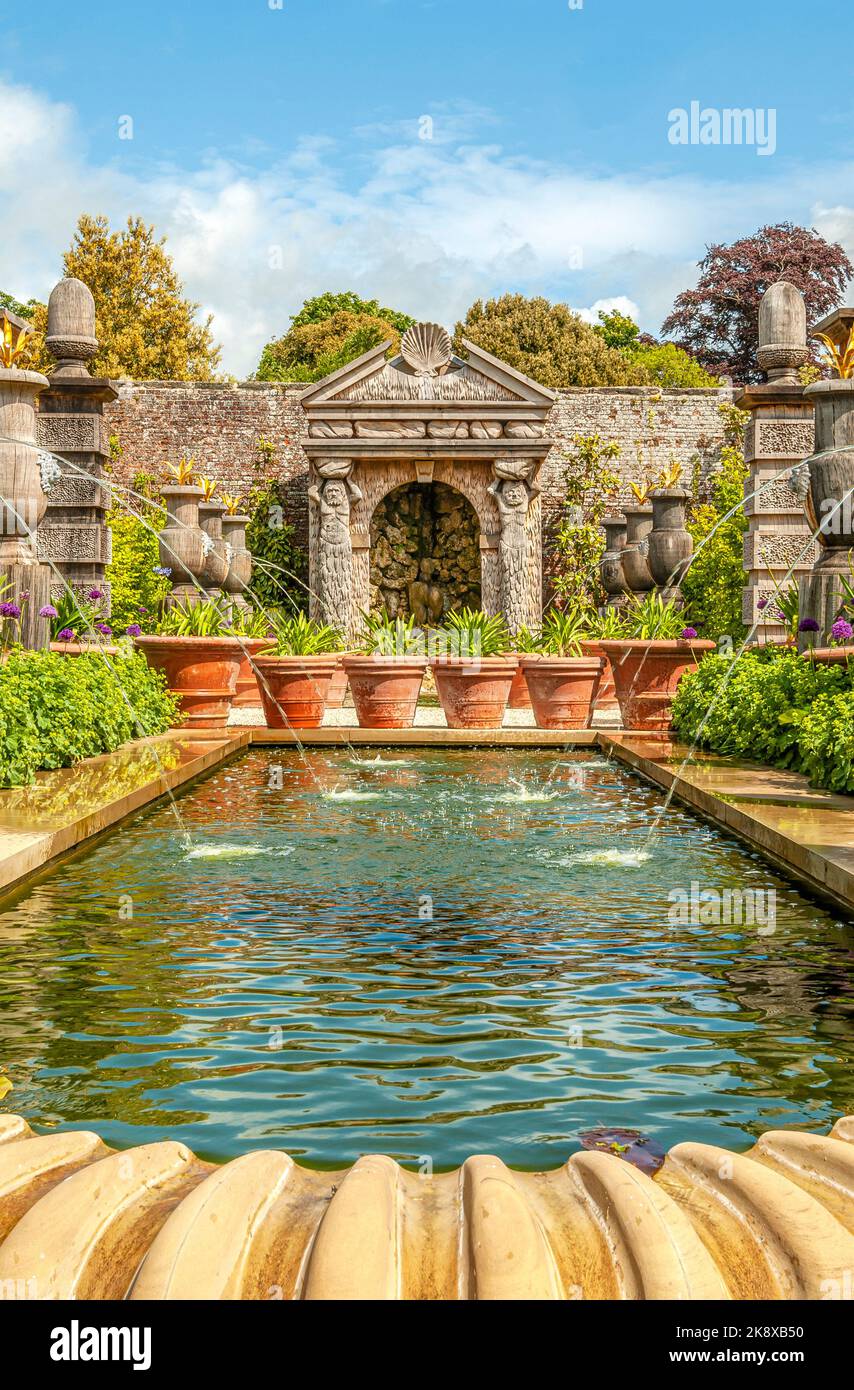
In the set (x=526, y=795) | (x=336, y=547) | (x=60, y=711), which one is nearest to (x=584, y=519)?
(x=336, y=547)

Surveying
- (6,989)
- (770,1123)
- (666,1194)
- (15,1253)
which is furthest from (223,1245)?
(6,989)

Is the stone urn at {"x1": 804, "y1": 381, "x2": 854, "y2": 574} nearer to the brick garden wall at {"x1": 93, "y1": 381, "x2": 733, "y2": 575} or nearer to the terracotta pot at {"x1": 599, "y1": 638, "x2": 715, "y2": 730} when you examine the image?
the terracotta pot at {"x1": 599, "y1": 638, "x2": 715, "y2": 730}

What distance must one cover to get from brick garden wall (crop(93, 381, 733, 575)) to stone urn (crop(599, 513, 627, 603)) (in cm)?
189

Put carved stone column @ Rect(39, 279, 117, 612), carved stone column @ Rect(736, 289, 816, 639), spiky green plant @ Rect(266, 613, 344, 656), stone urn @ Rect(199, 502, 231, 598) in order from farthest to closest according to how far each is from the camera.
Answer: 1. stone urn @ Rect(199, 502, 231, 598)
2. carved stone column @ Rect(736, 289, 816, 639)
3. spiky green plant @ Rect(266, 613, 344, 656)
4. carved stone column @ Rect(39, 279, 117, 612)

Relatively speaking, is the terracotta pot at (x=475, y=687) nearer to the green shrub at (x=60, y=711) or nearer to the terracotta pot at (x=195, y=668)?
the terracotta pot at (x=195, y=668)

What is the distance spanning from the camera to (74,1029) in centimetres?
326

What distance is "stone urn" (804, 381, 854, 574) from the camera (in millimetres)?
8227

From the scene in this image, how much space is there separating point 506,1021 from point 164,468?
17.6m

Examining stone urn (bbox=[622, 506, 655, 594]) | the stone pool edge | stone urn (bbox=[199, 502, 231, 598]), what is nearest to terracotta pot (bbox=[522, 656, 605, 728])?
the stone pool edge

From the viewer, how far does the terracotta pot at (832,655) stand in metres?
7.74

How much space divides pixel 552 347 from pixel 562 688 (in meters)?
18.5

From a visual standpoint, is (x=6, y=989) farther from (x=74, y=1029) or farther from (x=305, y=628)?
(x=305, y=628)

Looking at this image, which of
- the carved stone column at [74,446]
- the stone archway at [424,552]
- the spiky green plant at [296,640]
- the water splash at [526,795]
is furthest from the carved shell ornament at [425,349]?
the water splash at [526,795]

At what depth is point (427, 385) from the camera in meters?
17.2
